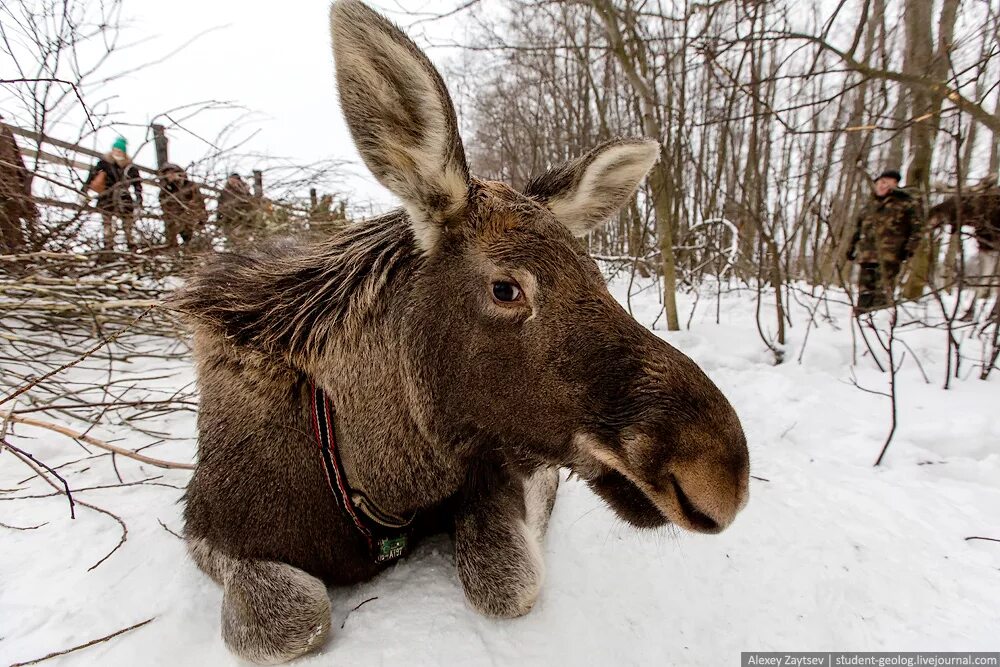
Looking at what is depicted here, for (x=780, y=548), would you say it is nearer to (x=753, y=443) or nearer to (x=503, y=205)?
(x=753, y=443)

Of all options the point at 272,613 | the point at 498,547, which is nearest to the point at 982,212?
the point at 498,547

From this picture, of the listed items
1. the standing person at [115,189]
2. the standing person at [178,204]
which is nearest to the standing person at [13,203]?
the standing person at [115,189]

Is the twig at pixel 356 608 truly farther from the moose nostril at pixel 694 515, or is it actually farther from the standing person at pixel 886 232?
the standing person at pixel 886 232

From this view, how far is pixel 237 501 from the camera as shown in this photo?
1876 millimetres

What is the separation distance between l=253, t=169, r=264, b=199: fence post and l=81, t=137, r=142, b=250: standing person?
1333 mm

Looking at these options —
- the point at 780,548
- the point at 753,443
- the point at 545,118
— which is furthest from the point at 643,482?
the point at 545,118

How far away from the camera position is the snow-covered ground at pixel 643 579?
1729 mm

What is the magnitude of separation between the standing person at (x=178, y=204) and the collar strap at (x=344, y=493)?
4.82 meters

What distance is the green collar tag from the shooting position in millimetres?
2033

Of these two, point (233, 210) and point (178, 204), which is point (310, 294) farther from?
point (233, 210)

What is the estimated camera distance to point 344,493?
190 centimetres

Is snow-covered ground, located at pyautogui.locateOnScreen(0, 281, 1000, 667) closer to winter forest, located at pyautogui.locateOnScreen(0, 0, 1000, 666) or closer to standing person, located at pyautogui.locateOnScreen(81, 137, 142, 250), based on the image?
winter forest, located at pyautogui.locateOnScreen(0, 0, 1000, 666)

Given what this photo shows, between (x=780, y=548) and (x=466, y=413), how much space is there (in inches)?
61.8

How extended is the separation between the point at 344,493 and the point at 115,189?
482 cm
